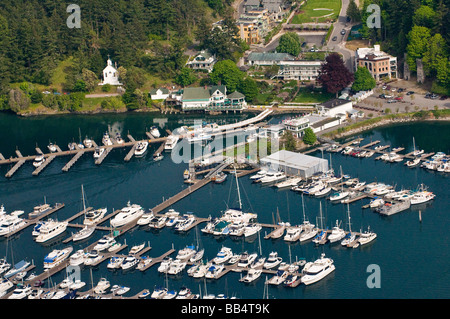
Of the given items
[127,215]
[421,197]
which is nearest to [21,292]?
[127,215]

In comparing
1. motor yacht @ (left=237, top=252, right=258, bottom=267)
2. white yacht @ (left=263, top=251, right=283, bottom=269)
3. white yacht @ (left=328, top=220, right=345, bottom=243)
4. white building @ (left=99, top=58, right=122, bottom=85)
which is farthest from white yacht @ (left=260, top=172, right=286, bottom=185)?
white building @ (left=99, top=58, right=122, bottom=85)

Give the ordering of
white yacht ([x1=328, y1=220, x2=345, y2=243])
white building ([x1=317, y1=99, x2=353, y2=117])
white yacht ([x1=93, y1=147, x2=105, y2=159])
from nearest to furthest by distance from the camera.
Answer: white yacht ([x1=328, y1=220, x2=345, y2=243]), white yacht ([x1=93, y1=147, x2=105, y2=159]), white building ([x1=317, y1=99, x2=353, y2=117])

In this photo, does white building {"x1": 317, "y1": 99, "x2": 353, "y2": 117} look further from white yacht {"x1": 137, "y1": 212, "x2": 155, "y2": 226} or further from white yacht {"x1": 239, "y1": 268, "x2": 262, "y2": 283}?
white yacht {"x1": 239, "y1": 268, "x2": 262, "y2": 283}

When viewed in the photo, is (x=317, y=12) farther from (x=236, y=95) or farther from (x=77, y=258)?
(x=77, y=258)

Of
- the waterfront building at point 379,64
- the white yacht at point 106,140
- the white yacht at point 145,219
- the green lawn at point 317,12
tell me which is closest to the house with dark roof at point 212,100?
the white yacht at point 106,140

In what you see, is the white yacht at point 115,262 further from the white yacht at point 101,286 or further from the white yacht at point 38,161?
the white yacht at point 38,161
